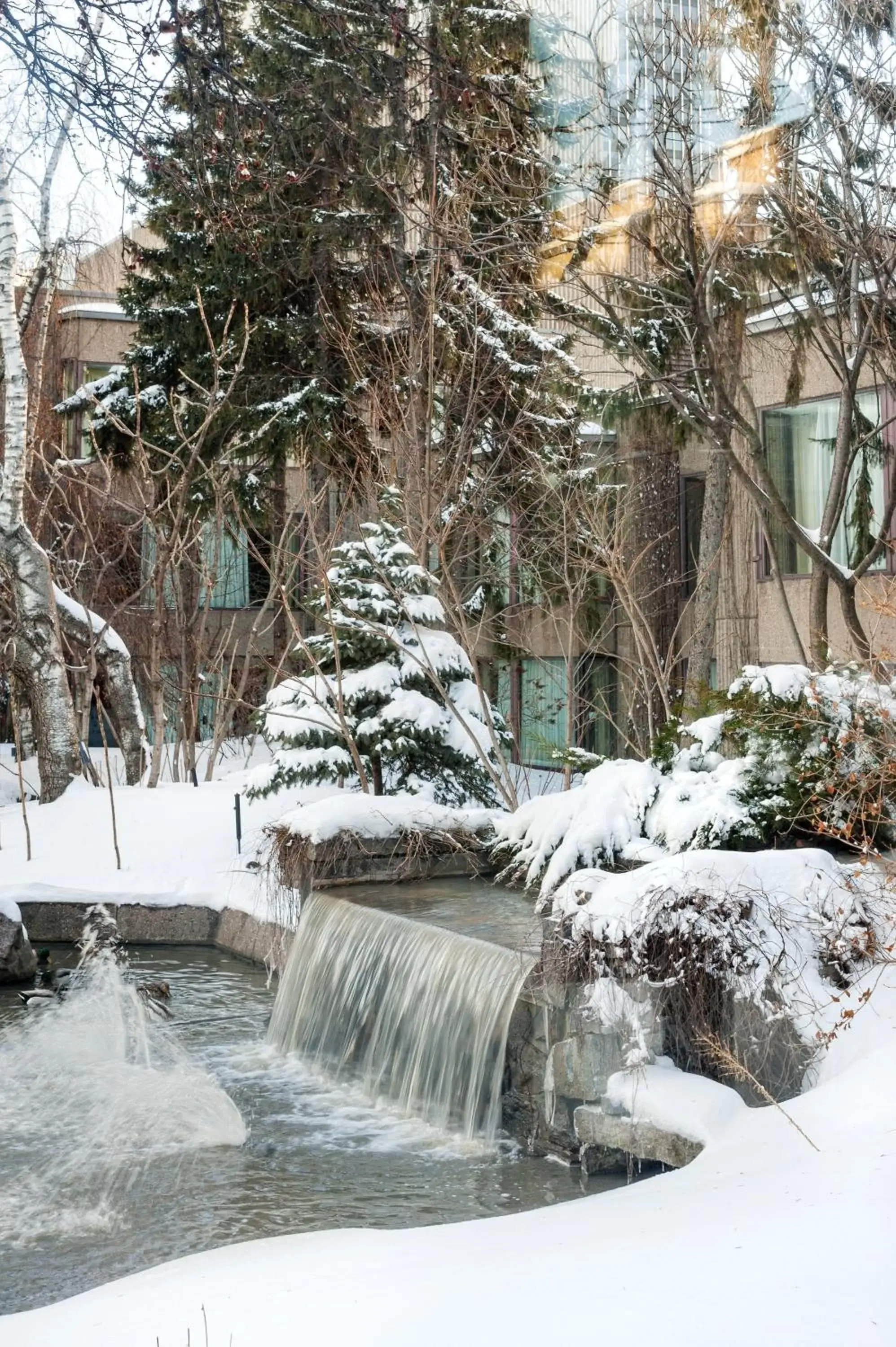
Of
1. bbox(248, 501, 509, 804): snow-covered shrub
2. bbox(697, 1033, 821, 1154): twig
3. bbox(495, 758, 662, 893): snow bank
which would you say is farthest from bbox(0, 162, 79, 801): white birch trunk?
bbox(697, 1033, 821, 1154): twig

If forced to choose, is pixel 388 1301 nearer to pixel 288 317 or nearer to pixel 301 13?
pixel 301 13

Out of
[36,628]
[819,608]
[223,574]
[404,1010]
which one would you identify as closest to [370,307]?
[36,628]

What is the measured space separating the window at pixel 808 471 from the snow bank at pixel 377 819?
632 cm

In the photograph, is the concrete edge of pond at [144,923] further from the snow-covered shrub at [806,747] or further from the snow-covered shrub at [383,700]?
the snow-covered shrub at [806,747]

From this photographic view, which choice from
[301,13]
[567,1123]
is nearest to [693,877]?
[567,1123]

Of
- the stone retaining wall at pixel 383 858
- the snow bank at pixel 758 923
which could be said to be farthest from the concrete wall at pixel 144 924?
the snow bank at pixel 758 923

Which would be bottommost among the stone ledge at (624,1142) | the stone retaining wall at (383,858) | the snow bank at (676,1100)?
the stone ledge at (624,1142)

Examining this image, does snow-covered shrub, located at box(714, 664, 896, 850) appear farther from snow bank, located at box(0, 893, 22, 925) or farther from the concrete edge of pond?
snow bank, located at box(0, 893, 22, 925)

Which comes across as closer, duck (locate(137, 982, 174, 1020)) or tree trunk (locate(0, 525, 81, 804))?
duck (locate(137, 982, 174, 1020))

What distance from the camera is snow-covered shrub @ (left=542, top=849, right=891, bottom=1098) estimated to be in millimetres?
5949

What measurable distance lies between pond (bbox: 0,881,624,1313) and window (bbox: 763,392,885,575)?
777 centimetres

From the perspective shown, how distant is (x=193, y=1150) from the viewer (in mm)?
6668

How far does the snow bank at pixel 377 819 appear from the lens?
9711 millimetres

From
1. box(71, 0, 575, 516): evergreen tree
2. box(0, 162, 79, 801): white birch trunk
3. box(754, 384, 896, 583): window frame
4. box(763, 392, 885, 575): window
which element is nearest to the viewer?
box(71, 0, 575, 516): evergreen tree
